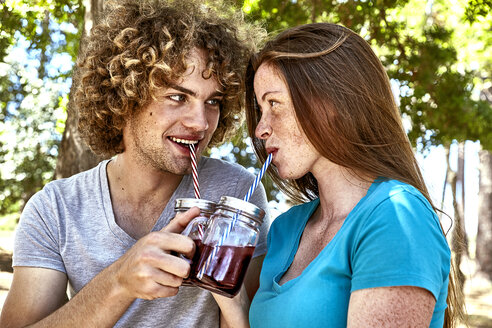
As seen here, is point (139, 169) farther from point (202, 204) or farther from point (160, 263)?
point (160, 263)

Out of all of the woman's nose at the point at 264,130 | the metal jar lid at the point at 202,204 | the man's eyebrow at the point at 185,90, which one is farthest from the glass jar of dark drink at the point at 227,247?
the man's eyebrow at the point at 185,90

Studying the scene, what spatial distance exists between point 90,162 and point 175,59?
1.89 metres

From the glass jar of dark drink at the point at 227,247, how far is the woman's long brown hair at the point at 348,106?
473 mm

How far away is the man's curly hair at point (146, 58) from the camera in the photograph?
3.11 m

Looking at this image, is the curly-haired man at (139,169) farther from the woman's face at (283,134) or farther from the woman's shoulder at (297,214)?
the woman's face at (283,134)

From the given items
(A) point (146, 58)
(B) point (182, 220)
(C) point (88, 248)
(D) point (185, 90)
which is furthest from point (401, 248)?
(A) point (146, 58)

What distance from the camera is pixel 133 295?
2.35 metres

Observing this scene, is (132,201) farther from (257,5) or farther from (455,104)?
(455,104)

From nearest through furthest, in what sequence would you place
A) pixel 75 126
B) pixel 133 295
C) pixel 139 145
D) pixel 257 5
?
pixel 133 295 → pixel 139 145 → pixel 75 126 → pixel 257 5

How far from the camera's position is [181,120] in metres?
2.99

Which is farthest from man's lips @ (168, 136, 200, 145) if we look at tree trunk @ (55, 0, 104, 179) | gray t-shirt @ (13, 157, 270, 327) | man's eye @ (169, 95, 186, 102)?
tree trunk @ (55, 0, 104, 179)

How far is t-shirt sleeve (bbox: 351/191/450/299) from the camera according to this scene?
193cm

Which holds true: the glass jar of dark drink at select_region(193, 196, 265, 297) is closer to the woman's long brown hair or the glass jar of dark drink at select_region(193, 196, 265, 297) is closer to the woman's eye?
the woman's long brown hair

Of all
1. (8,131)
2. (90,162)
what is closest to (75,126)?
(90,162)
